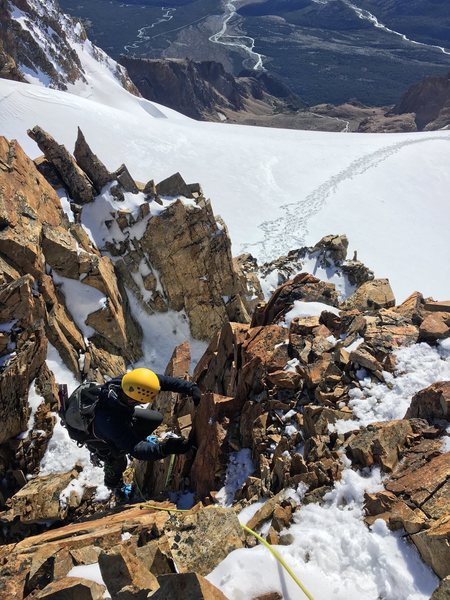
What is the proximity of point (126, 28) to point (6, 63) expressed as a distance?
547 feet

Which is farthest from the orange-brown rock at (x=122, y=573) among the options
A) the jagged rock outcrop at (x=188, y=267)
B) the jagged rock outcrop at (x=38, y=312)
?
the jagged rock outcrop at (x=188, y=267)

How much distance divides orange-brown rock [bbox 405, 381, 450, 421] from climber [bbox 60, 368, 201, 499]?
3.70 metres

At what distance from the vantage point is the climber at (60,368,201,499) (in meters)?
6.88

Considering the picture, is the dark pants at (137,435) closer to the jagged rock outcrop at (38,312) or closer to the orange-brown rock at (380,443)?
the jagged rock outcrop at (38,312)

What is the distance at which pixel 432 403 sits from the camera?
639 cm

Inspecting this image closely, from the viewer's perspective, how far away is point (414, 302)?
9.88 meters

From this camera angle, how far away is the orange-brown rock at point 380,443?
598 cm

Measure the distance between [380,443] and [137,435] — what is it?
145 inches

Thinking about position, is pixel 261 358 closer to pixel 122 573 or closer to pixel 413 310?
pixel 413 310

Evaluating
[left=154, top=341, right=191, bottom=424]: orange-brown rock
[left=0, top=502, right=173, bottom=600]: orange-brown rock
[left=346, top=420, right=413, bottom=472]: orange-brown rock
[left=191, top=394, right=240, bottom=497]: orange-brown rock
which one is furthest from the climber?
[left=346, top=420, right=413, bottom=472]: orange-brown rock

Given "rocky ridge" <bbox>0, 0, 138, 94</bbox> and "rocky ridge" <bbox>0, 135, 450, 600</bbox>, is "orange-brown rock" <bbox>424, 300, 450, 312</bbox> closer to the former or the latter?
"rocky ridge" <bbox>0, 135, 450, 600</bbox>

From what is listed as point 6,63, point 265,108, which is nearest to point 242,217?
point 6,63

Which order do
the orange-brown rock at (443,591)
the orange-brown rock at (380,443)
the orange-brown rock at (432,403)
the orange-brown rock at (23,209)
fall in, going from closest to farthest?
the orange-brown rock at (443,591) → the orange-brown rock at (380,443) → the orange-brown rock at (432,403) → the orange-brown rock at (23,209)

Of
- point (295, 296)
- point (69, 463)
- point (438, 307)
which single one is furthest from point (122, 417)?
point (438, 307)
